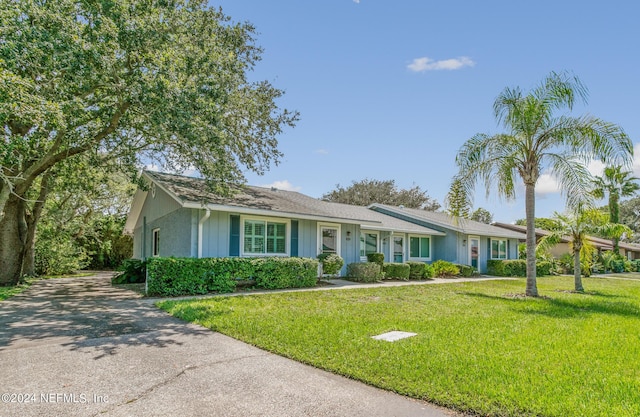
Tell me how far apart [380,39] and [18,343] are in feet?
40.5

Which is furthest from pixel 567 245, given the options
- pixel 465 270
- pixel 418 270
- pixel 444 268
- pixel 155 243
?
pixel 155 243

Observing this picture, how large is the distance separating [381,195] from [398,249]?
935 inches

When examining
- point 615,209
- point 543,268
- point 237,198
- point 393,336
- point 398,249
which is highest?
point 615,209

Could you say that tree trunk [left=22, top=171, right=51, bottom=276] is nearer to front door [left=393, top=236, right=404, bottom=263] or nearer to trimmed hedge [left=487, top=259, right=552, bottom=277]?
front door [left=393, top=236, right=404, bottom=263]

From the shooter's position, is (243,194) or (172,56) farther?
(243,194)

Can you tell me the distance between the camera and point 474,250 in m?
23.3

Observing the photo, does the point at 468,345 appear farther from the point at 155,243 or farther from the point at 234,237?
the point at 155,243

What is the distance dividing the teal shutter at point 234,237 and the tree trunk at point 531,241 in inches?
378

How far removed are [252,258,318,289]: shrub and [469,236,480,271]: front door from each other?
502 inches

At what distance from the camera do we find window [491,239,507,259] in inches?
965

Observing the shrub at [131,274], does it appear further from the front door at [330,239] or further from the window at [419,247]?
the window at [419,247]

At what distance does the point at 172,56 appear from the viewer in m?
9.65

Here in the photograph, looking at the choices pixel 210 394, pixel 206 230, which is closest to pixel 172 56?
pixel 206 230

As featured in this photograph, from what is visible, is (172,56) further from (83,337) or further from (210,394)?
(210,394)
